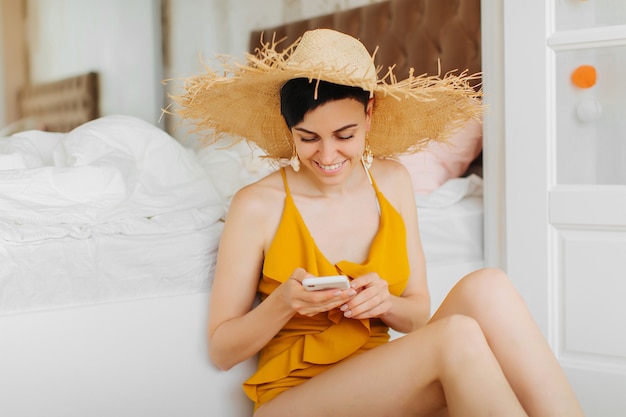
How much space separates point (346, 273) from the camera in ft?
4.52

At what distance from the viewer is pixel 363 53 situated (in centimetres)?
135

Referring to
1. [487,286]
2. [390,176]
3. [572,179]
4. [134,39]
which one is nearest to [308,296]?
[487,286]

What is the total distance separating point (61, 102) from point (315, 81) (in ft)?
7.77

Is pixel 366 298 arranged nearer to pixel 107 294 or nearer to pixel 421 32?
pixel 107 294

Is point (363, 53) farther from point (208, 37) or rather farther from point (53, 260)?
point (208, 37)

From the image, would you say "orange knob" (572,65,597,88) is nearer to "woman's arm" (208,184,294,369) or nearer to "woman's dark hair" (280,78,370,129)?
"woman's dark hair" (280,78,370,129)

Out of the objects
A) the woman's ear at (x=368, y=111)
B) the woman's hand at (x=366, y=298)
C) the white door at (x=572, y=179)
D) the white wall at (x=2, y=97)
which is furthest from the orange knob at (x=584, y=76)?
the white wall at (x=2, y=97)

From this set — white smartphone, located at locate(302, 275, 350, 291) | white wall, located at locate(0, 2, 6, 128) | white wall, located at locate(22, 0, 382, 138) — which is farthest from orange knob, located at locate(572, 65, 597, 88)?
white wall, located at locate(0, 2, 6, 128)

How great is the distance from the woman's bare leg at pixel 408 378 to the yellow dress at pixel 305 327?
7 cm

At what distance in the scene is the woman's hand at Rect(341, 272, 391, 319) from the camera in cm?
122

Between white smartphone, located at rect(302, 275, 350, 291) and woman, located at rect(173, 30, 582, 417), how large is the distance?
26 mm

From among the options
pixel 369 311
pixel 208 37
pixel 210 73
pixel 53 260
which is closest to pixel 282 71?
pixel 210 73

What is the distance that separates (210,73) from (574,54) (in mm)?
1103

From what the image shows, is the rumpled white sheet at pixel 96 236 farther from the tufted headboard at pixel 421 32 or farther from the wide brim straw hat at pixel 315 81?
the tufted headboard at pixel 421 32
